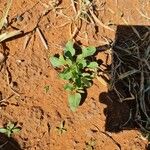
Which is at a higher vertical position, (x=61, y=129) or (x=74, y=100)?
(x=74, y=100)

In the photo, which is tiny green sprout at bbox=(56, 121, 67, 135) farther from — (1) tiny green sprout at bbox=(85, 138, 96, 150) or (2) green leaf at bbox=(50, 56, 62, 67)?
(2) green leaf at bbox=(50, 56, 62, 67)

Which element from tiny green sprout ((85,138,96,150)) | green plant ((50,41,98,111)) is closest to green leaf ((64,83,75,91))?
green plant ((50,41,98,111))

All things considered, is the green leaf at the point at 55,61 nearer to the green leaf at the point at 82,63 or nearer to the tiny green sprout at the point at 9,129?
the green leaf at the point at 82,63

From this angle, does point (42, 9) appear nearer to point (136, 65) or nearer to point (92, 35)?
point (92, 35)

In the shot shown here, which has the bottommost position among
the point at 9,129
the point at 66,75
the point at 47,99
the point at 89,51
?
the point at 9,129

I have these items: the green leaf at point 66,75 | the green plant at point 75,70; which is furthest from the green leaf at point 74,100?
the green leaf at point 66,75

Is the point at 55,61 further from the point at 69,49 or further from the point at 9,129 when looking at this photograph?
the point at 9,129

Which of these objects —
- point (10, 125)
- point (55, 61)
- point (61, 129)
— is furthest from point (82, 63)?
point (10, 125)
